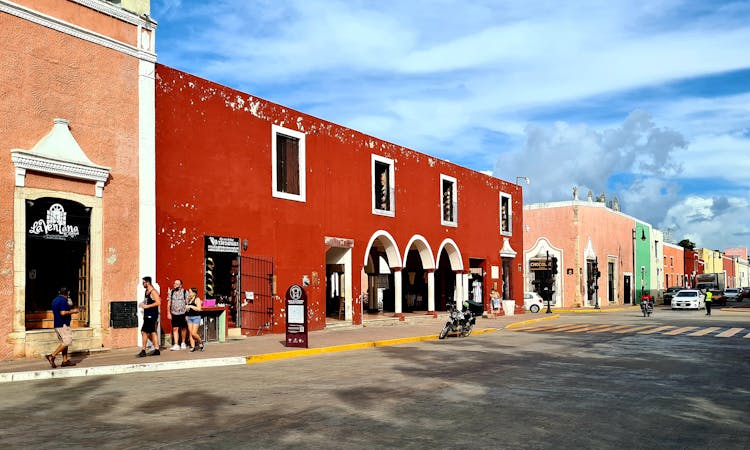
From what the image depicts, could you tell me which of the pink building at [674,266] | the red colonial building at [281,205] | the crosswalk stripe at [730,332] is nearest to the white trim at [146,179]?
the red colonial building at [281,205]

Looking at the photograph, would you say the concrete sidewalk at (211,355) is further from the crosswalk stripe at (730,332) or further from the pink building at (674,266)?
the pink building at (674,266)

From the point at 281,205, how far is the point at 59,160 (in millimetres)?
8443

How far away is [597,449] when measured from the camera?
22.9 ft

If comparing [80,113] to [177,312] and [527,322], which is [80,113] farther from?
[527,322]

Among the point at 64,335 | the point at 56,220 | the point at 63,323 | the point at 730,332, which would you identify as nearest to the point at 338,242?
the point at 56,220

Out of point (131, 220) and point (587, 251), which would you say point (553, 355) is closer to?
point (131, 220)

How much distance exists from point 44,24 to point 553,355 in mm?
13664

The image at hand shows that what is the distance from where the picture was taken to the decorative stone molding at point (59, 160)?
585 inches

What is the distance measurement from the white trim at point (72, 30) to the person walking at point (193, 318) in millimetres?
6151

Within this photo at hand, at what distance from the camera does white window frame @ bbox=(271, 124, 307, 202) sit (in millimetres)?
22672

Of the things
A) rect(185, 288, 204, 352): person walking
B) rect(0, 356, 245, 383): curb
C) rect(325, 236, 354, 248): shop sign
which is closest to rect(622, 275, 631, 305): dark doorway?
rect(325, 236, 354, 248): shop sign

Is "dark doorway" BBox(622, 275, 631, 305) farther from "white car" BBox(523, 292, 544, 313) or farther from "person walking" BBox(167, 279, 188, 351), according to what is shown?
"person walking" BBox(167, 279, 188, 351)

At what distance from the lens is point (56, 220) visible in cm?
1573

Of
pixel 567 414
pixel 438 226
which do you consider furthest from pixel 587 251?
pixel 567 414
